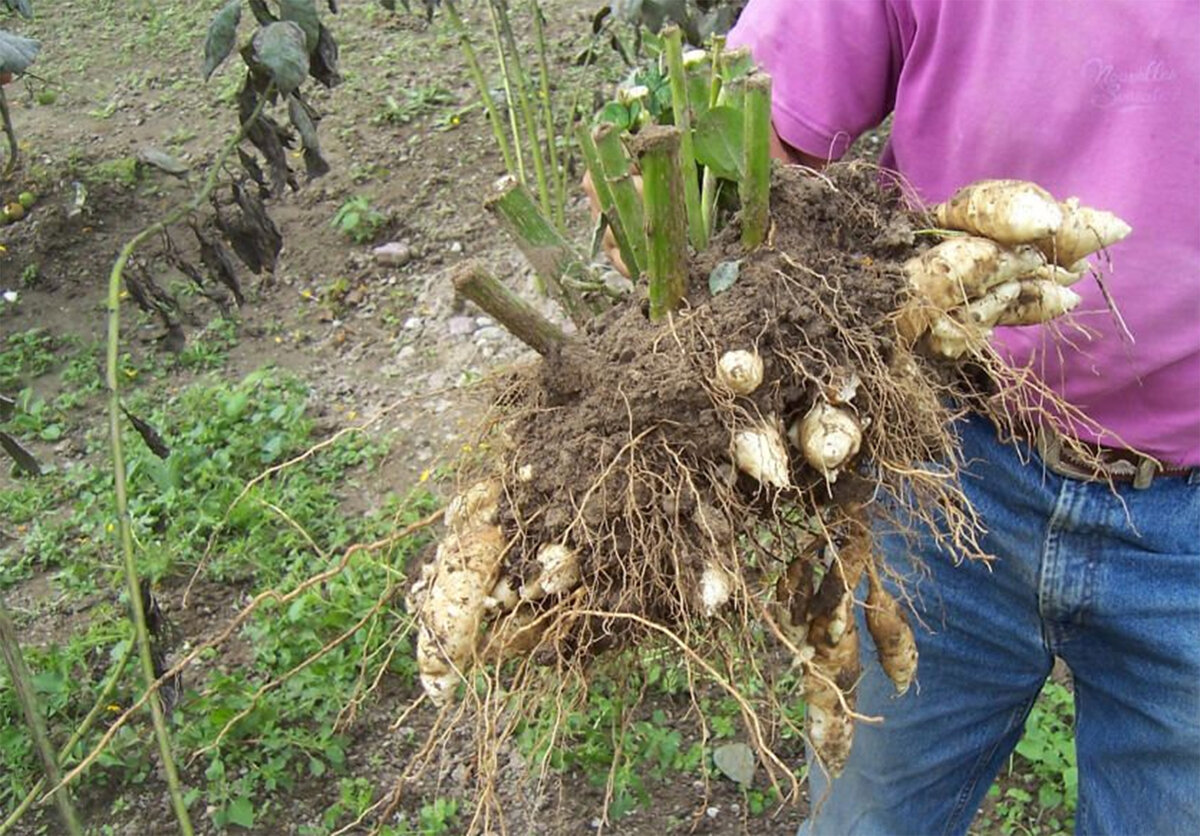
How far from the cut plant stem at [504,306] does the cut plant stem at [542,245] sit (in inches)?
2.2

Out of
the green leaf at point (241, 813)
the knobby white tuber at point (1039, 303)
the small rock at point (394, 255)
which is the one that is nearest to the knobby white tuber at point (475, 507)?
the knobby white tuber at point (1039, 303)

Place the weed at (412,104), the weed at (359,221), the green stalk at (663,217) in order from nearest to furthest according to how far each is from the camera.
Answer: the green stalk at (663,217)
the weed at (359,221)
the weed at (412,104)

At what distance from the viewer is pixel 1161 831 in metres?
1.15

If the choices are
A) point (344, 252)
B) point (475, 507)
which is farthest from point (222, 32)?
point (344, 252)

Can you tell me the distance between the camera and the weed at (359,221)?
3.03 metres

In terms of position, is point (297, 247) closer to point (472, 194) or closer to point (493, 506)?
point (472, 194)

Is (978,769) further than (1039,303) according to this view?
Yes

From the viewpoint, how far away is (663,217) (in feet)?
2.96

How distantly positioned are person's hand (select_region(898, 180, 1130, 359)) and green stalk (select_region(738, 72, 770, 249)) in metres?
0.13

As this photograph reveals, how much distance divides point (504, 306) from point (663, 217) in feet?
0.48

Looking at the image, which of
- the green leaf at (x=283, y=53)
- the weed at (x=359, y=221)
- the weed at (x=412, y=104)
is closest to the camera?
the green leaf at (x=283, y=53)

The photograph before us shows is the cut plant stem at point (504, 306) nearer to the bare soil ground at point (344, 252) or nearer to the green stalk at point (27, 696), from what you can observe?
the green stalk at point (27, 696)

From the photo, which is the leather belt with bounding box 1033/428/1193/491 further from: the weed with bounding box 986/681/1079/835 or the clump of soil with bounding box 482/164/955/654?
the weed with bounding box 986/681/1079/835

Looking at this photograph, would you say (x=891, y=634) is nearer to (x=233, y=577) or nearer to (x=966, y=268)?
(x=966, y=268)
